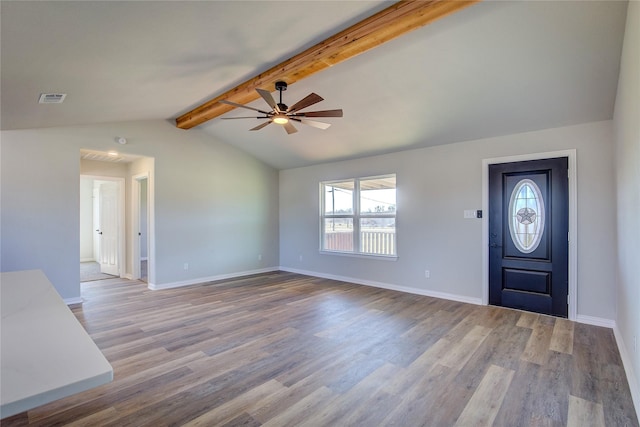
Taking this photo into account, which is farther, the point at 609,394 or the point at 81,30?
the point at 609,394

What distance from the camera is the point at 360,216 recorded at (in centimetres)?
611

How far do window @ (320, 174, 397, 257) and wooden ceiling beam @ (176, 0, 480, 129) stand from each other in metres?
2.77

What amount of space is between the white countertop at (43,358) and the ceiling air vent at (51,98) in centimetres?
265

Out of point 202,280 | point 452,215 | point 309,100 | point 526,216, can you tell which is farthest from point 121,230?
point 526,216

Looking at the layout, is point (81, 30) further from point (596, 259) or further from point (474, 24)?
point (596, 259)

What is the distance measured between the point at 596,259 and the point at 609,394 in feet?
6.45

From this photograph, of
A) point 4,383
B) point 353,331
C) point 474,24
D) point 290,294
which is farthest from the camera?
point 290,294

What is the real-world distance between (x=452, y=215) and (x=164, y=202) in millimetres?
4871

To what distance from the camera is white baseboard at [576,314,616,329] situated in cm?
359

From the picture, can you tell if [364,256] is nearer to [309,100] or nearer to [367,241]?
[367,241]

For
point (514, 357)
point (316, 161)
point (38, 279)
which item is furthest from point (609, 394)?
point (316, 161)

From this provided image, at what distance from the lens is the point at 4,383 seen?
747mm

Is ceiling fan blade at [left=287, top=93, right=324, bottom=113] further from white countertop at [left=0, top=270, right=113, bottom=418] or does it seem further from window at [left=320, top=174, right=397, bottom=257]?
window at [left=320, top=174, right=397, bottom=257]

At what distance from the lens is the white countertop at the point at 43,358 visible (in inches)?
28.8
